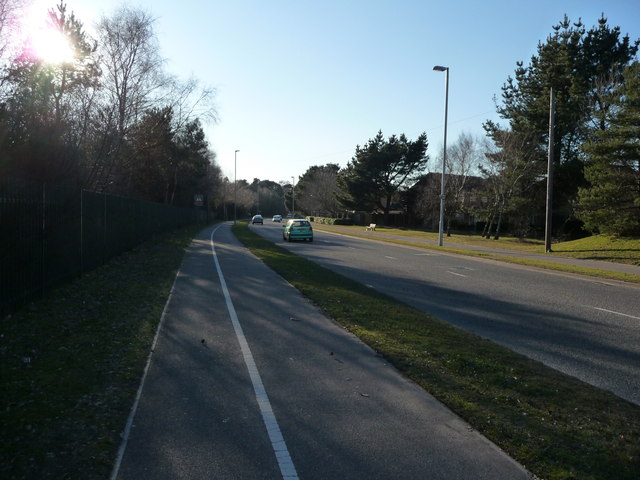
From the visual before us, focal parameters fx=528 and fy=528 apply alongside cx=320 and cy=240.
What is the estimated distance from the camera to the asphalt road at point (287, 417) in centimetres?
398

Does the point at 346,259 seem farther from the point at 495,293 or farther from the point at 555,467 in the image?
the point at 555,467

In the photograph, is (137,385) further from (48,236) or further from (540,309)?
(540,309)

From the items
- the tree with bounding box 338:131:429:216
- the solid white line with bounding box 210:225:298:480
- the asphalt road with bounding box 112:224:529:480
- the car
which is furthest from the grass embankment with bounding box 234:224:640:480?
the tree with bounding box 338:131:429:216

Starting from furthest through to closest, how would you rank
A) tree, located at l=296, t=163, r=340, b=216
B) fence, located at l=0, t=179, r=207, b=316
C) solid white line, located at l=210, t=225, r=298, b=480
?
tree, located at l=296, t=163, r=340, b=216 → fence, located at l=0, t=179, r=207, b=316 → solid white line, located at l=210, t=225, r=298, b=480

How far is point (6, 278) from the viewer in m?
8.21

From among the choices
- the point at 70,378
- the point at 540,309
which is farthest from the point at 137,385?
the point at 540,309

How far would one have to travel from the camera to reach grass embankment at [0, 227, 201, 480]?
396 cm

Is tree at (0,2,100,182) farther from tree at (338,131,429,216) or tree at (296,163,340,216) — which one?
tree at (296,163,340,216)

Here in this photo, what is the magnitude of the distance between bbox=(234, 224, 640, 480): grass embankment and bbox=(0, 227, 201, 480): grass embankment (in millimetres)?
3175

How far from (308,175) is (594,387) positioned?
12590 centimetres

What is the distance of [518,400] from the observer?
17.6 feet

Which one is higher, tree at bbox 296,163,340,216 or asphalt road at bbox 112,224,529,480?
tree at bbox 296,163,340,216

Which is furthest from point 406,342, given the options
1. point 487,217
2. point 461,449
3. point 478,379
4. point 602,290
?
point 487,217

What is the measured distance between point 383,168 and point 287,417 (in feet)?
220
